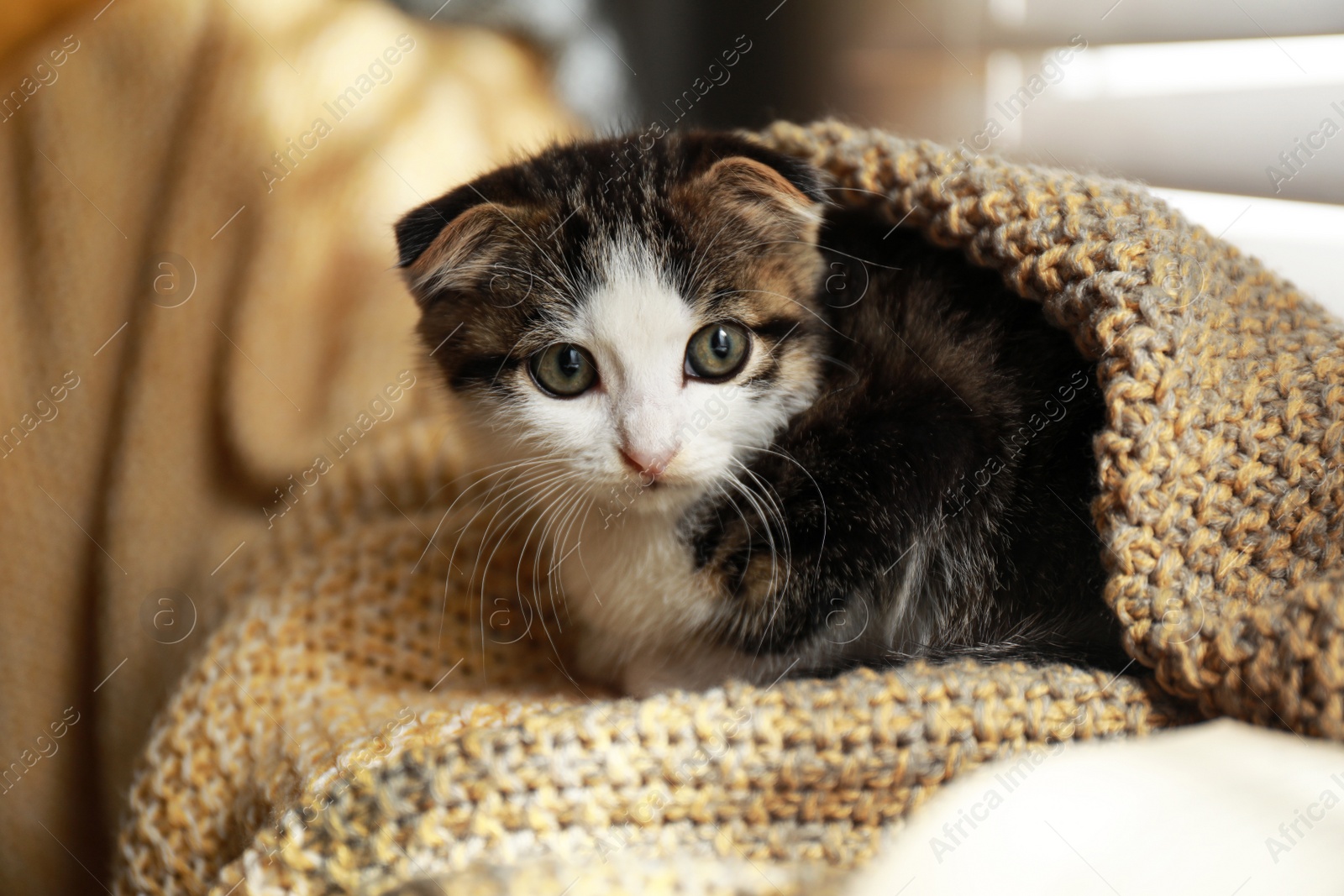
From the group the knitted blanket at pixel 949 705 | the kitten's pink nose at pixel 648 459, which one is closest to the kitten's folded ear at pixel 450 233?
the kitten's pink nose at pixel 648 459

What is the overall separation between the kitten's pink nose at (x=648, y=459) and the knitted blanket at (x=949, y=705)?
19cm

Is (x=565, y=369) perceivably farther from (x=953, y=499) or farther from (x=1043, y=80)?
(x=1043, y=80)

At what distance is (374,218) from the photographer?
1188mm

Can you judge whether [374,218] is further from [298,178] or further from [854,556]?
[854,556]

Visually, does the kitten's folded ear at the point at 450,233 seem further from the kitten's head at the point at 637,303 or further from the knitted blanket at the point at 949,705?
the knitted blanket at the point at 949,705

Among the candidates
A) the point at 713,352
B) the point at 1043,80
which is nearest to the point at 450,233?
the point at 713,352

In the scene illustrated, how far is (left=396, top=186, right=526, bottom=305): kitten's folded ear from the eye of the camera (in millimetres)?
757

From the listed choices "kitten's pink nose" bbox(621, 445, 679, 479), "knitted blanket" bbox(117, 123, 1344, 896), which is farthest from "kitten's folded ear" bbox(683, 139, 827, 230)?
"kitten's pink nose" bbox(621, 445, 679, 479)

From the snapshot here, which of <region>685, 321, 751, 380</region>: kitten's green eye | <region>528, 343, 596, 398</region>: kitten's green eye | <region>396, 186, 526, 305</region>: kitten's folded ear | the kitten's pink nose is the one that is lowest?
the kitten's pink nose

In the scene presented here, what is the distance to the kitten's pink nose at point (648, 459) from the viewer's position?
72cm

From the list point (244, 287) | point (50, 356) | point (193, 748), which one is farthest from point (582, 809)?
point (50, 356)

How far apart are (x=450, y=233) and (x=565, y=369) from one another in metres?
0.16

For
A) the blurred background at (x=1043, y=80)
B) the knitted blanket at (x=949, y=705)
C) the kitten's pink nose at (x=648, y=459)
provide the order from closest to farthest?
the knitted blanket at (x=949, y=705), the kitten's pink nose at (x=648, y=459), the blurred background at (x=1043, y=80)

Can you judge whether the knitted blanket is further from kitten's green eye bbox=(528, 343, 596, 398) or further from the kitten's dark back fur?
kitten's green eye bbox=(528, 343, 596, 398)
